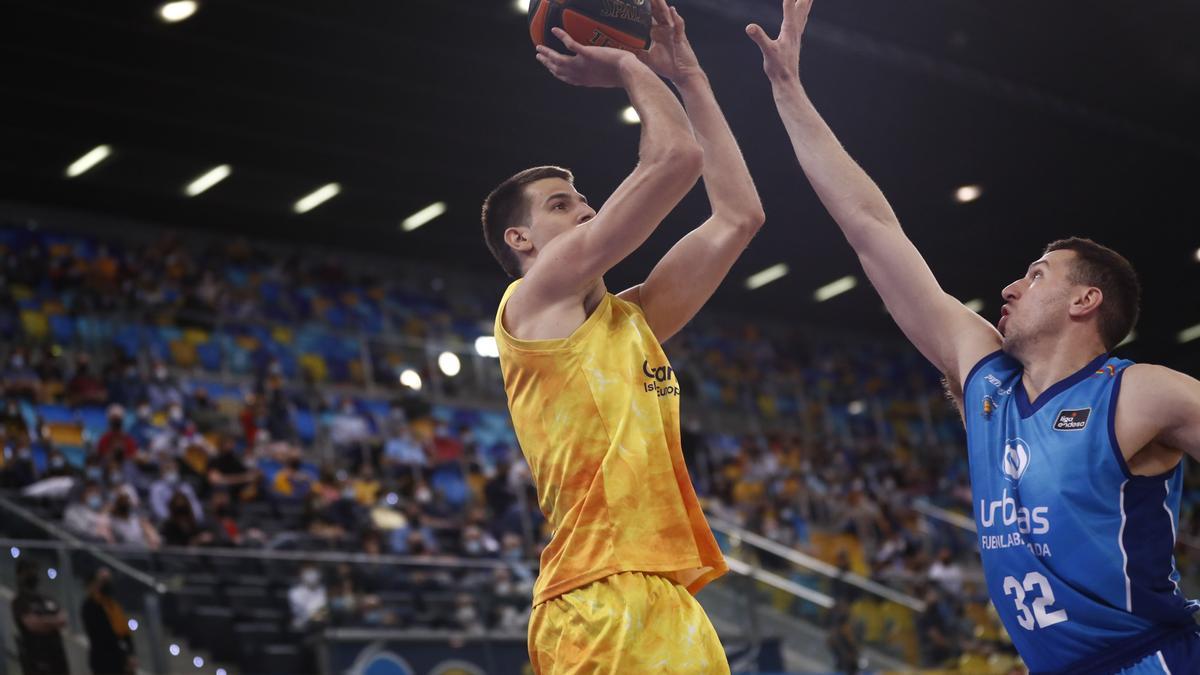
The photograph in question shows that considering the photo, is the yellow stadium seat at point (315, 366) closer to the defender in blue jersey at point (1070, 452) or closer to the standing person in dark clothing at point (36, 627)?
the standing person in dark clothing at point (36, 627)

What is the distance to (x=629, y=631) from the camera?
3.04m

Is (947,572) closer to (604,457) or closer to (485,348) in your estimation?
(485,348)

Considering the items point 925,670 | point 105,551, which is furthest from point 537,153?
point 105,551

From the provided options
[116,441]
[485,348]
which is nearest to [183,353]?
[116,441]

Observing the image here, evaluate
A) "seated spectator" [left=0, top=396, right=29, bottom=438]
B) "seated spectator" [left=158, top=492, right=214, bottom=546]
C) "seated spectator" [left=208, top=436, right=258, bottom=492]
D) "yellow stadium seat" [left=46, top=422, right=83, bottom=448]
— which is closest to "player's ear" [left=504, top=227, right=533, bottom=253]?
"seated spectator" [left=158, top=492, right=214, bottom=546]

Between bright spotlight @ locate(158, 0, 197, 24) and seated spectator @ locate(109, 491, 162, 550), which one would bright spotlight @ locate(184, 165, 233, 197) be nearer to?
bright spotlight @ locate(158, 0, 197, 24)

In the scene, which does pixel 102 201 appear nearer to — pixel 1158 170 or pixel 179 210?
pixel 179 210

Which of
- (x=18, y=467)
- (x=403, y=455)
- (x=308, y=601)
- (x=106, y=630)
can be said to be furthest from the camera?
(x=403, y=455)

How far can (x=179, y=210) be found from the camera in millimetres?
21094

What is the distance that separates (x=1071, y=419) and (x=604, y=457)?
1.03 meters

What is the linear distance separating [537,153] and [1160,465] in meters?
16.9

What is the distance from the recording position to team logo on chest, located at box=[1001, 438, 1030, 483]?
302cm

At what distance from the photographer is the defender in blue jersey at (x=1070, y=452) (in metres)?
2.82

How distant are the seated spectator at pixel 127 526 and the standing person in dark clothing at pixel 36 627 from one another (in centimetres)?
247
